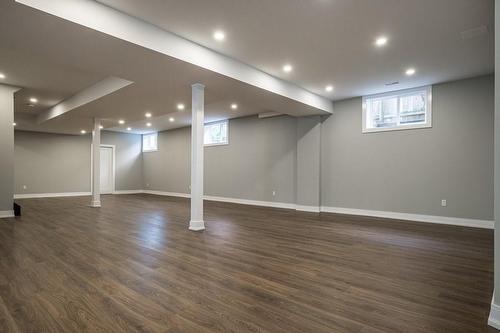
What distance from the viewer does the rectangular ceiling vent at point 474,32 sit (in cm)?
350

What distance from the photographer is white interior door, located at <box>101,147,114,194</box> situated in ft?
41.2

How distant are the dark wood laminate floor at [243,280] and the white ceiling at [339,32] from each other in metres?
2.97

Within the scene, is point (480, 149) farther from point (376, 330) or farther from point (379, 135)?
point (376, 330)

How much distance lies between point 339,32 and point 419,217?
449 cm

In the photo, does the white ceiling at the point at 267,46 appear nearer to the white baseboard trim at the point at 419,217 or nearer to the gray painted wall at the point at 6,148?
the gray painted wall at the point at 6,148

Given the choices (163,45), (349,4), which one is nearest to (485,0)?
(349,4)

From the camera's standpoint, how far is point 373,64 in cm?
477

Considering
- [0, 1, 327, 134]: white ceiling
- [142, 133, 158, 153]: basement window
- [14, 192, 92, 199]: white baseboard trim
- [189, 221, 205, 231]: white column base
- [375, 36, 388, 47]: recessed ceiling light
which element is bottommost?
[14, 192, 92, 199]: white baseboard trim

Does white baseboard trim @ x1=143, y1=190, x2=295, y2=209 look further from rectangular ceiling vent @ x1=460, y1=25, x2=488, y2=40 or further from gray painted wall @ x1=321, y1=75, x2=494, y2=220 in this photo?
rectangular ceiling vent @ x1=460, y1=25, x2=488, y2=40

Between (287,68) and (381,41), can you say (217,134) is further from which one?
(381,41)

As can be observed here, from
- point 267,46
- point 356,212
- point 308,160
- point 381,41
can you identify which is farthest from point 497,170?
point 308,160

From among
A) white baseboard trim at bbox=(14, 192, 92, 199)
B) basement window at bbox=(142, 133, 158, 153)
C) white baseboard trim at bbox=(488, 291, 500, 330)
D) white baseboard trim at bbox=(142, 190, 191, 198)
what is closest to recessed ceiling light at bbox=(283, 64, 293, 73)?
white baseboard trim at bbox=(488, 291, 500, 330)

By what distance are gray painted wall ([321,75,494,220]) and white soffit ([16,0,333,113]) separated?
109 inches

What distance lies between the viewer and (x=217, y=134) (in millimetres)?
10375
